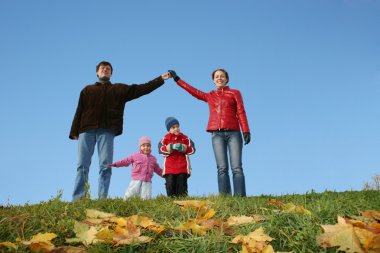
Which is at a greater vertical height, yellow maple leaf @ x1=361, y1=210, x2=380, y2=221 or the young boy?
the young boy

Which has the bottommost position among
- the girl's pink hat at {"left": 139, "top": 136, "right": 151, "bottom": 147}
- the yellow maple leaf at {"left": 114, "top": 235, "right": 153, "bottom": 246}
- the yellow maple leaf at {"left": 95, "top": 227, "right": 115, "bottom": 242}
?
the yellow maple leaf at {"left": 114, "top": 235, "right": 153, "bottom": 246}

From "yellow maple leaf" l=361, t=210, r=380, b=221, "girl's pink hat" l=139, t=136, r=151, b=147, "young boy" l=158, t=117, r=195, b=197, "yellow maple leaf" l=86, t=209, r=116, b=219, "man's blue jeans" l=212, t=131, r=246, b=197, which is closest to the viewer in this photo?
"yellow maple leaf" l=361, t=210, r=380, b=221

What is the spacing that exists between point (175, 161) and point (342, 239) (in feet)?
18.5

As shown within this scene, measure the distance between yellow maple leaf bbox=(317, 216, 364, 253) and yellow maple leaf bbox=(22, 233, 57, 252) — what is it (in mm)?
2023

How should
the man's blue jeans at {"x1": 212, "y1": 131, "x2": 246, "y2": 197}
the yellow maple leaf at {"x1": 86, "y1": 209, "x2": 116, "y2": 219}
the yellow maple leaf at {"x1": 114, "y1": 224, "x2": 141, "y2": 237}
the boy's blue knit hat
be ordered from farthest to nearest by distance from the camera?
the boy's blue knit hat < the man's blue jeans at {"x1": 212, "y1": 131, "x2": 246, "y2": 197} < the yellow maple leaf at {"x1": 86, "y1": 209, "x2": 116, "y2": 219} < the yellow maple leaf at {"x1": 114, "y1": 224, "x2": 141, "y2": 237}

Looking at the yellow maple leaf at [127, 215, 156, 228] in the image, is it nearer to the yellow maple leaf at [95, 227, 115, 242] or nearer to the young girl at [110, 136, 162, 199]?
the yellow maple leaf at [95, 227, 115, 242]

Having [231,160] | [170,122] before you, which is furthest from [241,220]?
[170,122]

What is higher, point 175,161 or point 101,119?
point 101,119

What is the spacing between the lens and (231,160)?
24.2 feet

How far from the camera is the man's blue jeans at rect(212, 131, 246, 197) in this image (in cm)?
725

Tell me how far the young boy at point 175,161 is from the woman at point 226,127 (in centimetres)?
92

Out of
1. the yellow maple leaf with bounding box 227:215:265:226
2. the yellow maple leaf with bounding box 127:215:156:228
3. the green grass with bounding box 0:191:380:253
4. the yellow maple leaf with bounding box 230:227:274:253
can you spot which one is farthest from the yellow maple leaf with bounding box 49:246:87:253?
the yellow maple leaf with bounding box 227:215:265:226

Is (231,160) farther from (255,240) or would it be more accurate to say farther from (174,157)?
(255,240)

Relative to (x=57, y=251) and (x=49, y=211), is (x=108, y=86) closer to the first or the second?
(x=49, y=211)
